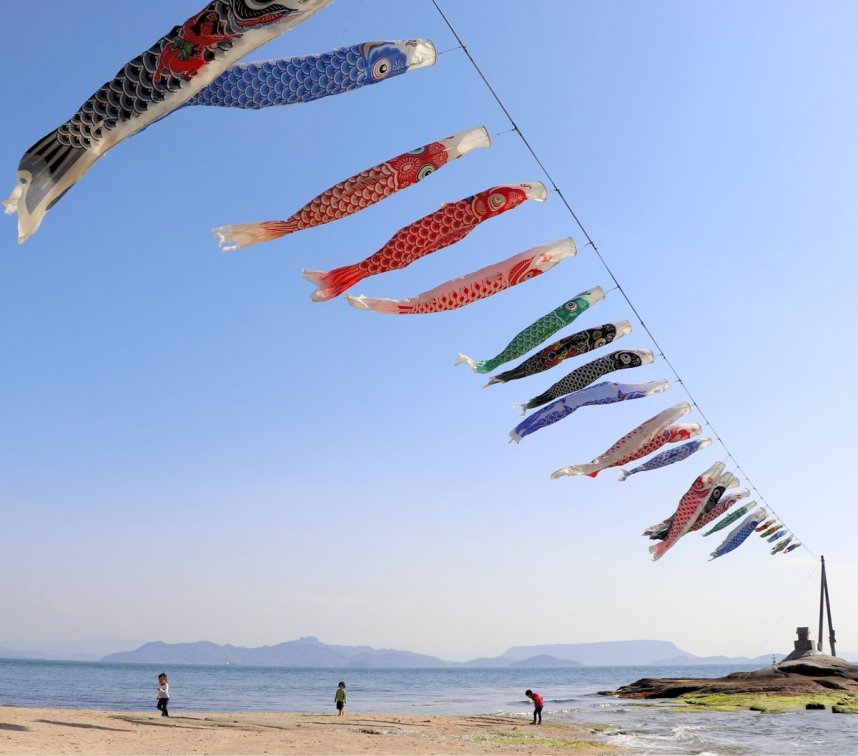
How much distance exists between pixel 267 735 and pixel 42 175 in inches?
600

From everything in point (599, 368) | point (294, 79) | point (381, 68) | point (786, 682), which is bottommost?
point (786, 682)

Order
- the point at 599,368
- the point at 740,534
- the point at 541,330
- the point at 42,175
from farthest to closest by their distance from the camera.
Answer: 1. the point at 740,534
2. the point at 599,368
3. the point at 541,330
4. the point at 42,175

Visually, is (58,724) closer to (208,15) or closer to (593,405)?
(593,405)

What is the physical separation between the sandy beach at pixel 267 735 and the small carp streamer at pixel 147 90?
9.89m

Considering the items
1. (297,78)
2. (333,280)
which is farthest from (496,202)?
(297,78)

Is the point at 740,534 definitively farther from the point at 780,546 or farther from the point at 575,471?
the point at 575,471

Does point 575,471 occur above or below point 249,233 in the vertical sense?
below

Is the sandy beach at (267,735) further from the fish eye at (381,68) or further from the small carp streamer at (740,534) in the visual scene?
the fish eye at (381,68)

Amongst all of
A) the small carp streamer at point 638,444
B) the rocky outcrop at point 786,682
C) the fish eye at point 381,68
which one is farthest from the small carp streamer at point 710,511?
the rocky outcrop at point 786,682

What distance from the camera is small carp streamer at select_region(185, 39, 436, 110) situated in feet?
29.5

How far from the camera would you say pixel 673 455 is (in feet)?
62.2

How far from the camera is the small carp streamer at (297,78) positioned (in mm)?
8984

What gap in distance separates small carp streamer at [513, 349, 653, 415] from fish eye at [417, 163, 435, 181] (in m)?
6.59

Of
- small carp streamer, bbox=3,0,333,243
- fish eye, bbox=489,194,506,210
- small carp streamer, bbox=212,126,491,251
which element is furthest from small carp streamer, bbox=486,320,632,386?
small carp streamer, bbox=3,0,333,243
